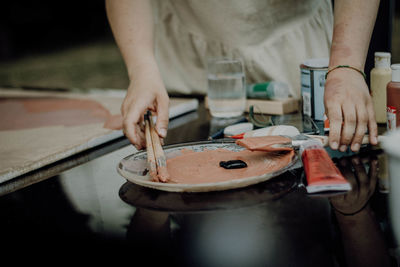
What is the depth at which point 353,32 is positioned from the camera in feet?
3.63

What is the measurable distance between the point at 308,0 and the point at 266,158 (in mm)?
791

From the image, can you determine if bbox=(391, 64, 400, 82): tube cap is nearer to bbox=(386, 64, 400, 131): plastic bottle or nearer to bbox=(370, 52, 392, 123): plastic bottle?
bbox=(386, 64, 400, 131): plastic bottle

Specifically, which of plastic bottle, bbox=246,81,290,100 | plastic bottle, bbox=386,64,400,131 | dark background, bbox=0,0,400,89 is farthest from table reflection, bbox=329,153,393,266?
dark background, bbox=0,0,400,89

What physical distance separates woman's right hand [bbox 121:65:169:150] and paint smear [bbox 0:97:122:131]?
0.89 feet

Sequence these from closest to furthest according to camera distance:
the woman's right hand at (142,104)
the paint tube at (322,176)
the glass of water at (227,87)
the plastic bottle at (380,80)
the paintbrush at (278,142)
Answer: the paint tube at (322,176), the paintbrush at (278,142), the woman's right hand at (142,104), the plastic bottle at (380,80), the glass of water at (227,87)

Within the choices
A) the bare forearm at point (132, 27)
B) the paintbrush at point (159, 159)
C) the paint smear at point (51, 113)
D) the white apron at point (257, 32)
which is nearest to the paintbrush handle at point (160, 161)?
the paintbrush at point (159, 159)

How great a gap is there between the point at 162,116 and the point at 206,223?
15.4 inches

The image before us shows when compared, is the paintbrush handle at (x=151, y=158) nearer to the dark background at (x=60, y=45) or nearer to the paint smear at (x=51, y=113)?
the paint smear at (x=51, y=113)

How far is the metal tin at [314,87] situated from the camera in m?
1.26

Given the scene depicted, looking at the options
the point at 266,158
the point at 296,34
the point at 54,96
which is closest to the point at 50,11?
the point at 54,96

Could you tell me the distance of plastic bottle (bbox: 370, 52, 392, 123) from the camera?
1.21m

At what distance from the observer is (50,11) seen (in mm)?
7910

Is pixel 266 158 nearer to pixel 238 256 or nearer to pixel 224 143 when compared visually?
pixel 224 143

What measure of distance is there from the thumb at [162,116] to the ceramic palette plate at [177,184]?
45mm
